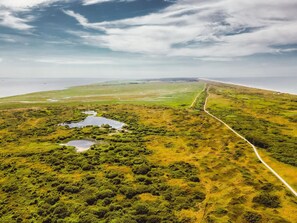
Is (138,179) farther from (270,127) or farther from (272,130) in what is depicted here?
(270,127)

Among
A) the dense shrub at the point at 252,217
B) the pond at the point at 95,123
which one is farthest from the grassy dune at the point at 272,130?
the pond at the point at 95,123

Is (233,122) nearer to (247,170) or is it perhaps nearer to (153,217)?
(247,170)

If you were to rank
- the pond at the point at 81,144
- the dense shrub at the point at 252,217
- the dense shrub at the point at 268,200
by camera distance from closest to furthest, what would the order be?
the dense shrub at the point at 252,217 → the dense shrub at the point at 268,200 → the pond at the point at 81,144

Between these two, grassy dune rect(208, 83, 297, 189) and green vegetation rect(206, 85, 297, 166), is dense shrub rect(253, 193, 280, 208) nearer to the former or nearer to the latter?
grassy dune rect(208, 83, 297, 189)

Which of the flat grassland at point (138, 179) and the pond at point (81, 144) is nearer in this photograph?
the flat grassland at point (138, 179)

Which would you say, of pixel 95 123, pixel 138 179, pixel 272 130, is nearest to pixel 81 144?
pixel 95 123

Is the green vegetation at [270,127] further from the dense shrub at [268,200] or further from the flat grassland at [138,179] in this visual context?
the dense shrub at [268,200]
